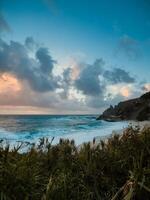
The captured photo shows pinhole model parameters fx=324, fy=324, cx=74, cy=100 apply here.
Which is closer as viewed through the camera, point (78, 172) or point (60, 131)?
point (78, 172)

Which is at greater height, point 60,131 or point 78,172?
point 78,172

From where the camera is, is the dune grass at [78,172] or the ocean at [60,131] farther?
the ocean at [60,131]

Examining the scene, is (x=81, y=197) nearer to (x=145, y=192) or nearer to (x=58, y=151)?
(x=145, y=192)

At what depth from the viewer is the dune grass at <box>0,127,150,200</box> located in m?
3.39

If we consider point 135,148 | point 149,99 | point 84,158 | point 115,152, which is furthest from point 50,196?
point 149,99

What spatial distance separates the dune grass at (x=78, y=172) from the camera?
11.1 feet

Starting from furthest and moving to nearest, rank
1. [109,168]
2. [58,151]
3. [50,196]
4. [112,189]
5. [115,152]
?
1. [58,151]
2. [115,152]
3. [109,168]
4. [112,189]
5. [50,196]

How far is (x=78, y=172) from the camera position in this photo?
448cm

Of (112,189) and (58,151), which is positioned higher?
(58,151)

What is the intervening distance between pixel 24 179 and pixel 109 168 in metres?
1.50

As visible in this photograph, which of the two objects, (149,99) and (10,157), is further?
(149,99)

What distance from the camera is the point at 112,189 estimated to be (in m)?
4.11

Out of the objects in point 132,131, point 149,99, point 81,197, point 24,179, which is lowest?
point 81,197

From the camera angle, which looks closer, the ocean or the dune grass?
the dune grass
